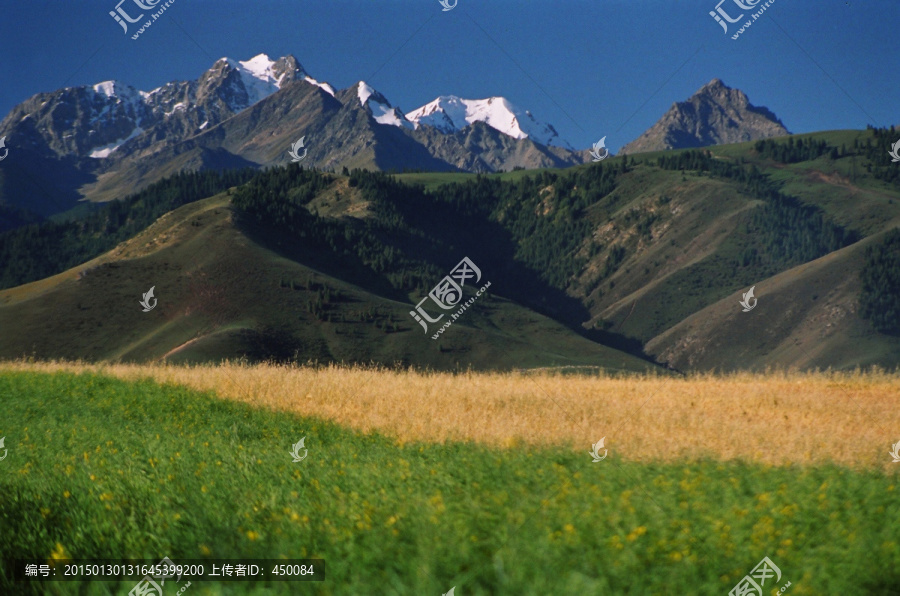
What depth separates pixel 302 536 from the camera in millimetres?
7262

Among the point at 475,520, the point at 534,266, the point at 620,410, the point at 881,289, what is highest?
the point at 534,266

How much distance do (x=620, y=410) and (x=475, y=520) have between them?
1039 centimetres

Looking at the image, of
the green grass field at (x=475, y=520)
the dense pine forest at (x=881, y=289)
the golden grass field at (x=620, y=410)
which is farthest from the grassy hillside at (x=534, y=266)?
the green grass field at (x=475, y=520)

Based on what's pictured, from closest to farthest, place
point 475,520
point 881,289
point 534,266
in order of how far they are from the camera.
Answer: point 475,520, point 881,289, point 534,266

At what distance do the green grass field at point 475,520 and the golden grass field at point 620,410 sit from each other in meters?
1.58

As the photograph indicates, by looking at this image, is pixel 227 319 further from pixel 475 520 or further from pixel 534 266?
pixel 534 266

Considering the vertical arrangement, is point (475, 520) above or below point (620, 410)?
below

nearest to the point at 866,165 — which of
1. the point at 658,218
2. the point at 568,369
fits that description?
the point at 658,218

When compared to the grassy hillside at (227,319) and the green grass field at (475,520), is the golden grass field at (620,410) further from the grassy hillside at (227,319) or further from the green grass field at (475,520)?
the grassy hillside at (227,319)

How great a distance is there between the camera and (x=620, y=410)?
668 inches

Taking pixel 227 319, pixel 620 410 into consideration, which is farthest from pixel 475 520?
pixel 227 319

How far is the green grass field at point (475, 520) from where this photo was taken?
6.52 meters

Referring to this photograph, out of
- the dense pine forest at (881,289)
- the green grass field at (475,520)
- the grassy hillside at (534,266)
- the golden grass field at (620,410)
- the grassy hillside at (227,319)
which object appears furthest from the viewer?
the dense pine forest at (881,289)

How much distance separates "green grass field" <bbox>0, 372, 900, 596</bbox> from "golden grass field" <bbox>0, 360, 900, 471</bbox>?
1576 mm
